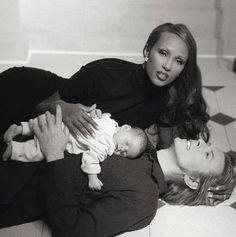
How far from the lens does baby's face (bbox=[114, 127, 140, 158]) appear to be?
2150mm

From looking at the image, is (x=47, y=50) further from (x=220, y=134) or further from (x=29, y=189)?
(x=29, y=189)

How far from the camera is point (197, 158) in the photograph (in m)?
2.32

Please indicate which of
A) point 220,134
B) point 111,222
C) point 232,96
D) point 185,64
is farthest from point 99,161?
point 232,96

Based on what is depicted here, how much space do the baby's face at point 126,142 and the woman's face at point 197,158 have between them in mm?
260

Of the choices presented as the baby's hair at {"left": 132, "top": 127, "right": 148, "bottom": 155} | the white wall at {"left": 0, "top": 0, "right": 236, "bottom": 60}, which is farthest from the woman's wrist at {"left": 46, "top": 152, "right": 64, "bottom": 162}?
the white wall at {"left": 0, "top": 0, "right": 236, "bottom": 60}

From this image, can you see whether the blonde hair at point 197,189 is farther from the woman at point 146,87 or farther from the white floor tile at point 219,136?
the white floor tile at point 219,136

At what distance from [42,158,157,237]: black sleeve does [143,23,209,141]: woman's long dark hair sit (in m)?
0.52

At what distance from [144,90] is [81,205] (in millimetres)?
662

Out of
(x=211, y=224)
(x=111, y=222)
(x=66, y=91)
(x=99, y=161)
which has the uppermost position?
(x=66, y=91)

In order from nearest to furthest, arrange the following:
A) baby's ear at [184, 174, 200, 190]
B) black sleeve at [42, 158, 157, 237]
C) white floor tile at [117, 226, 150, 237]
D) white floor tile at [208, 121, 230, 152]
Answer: black sleeve at [42, 158, 157, 237] < white floor tile at [117, 226, 150, 237] < baby's ear at [184, 174, 200, 190] < white floor tile at [208, 121, 230, 152]

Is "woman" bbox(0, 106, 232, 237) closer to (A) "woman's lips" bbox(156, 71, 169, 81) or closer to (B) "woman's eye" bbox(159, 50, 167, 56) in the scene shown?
(A) "woman's lips" bbox(156, 71, 169, 81)

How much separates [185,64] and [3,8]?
2307 millimetres

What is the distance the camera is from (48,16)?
14.7ft

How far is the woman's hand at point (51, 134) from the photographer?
209 centimetres
